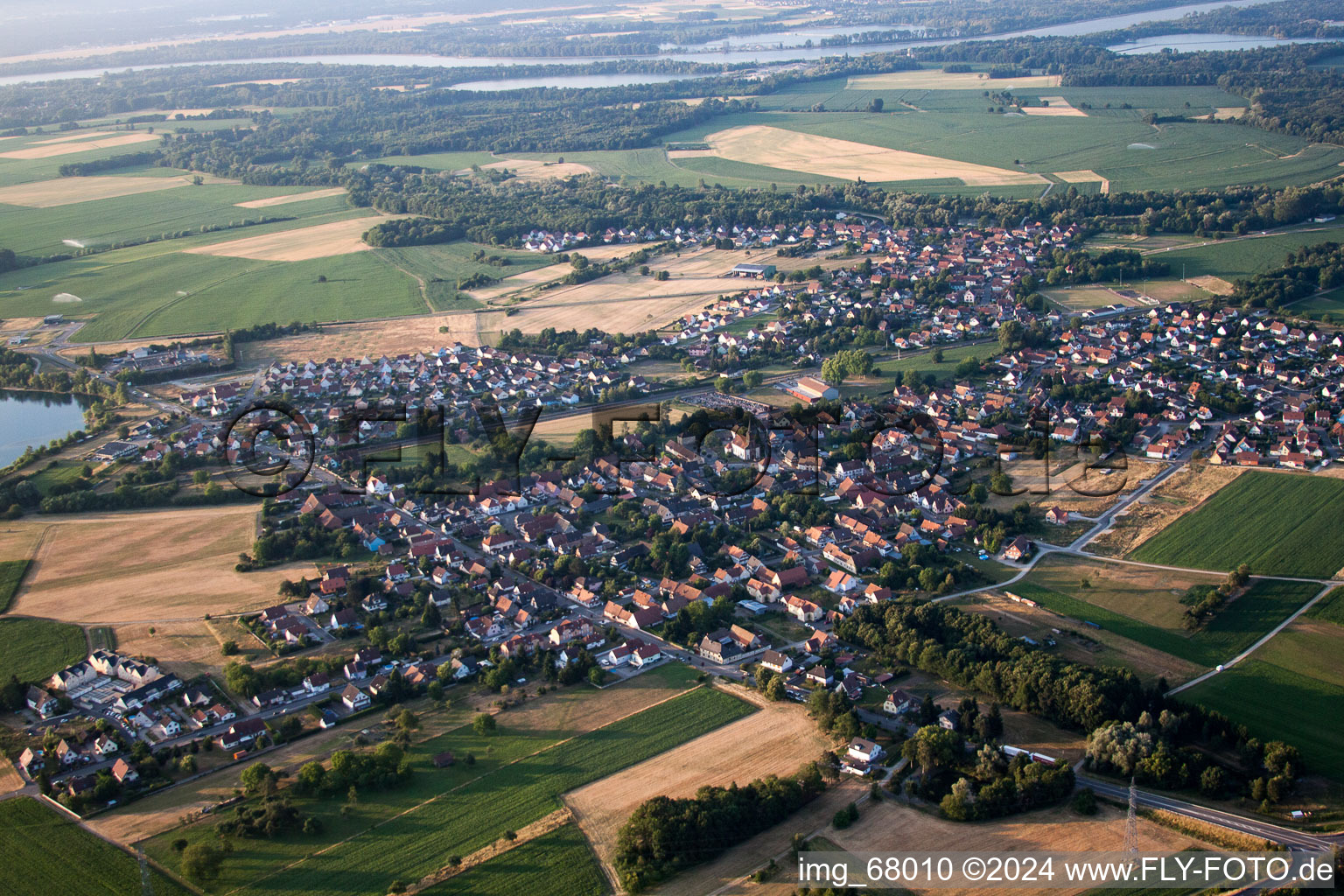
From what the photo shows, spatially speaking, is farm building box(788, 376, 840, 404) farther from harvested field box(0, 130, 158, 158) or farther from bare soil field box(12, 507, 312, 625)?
harvested field box(0, 130, 158, 158)

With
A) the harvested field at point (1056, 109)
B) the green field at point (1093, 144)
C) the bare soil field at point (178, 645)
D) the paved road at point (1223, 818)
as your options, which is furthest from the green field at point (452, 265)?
the harvested field at point (1056, 109)

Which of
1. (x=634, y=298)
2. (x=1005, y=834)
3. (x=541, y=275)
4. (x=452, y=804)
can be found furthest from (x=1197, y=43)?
(x=452, y=804)

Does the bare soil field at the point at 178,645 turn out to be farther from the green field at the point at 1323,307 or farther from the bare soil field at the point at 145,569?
the green field at the point at 1323,307

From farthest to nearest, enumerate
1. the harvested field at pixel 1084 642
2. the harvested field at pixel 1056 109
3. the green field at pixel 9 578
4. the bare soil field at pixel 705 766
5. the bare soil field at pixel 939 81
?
the bare soil field at pixel 939 81 < the harvested field at pixel 1056 109 < the green field at pixel 9 578 < the harvested field at pixel 1084 642 < the bare soil field at pixel 705 766

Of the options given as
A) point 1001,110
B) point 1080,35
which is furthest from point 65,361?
point 1080,35

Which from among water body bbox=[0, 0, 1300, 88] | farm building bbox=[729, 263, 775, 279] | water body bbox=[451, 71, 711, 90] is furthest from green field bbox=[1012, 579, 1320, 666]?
water body bbox=[0, 0, 1300, 88]
